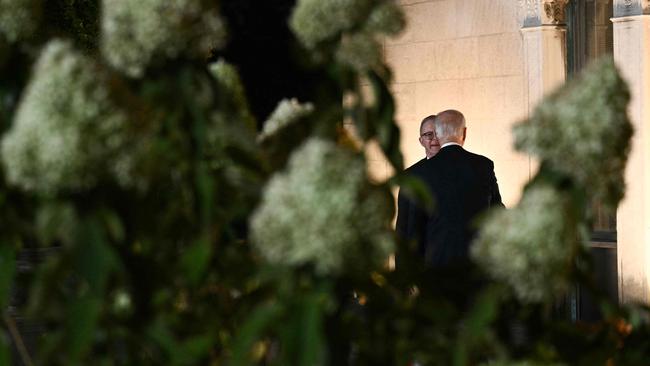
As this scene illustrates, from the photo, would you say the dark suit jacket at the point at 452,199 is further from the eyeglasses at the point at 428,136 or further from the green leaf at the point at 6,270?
the green leaf at the point at 6,270

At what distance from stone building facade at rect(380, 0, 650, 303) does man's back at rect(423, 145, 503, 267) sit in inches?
89.2

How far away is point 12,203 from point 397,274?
0.53 meters

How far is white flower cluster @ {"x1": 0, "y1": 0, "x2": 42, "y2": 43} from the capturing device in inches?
67.5

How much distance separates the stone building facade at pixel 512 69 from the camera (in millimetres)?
10367

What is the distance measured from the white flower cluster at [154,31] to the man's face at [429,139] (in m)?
7.92

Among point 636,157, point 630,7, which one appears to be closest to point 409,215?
point 636,157

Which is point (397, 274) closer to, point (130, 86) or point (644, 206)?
point (130, 86)

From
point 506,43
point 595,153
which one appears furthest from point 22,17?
point 506,43

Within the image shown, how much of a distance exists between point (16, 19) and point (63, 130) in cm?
35

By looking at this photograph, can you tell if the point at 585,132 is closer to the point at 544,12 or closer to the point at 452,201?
the point at 452,201

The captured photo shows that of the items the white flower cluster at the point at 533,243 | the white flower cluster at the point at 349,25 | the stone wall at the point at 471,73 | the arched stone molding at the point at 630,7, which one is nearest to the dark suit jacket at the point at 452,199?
the arched stone molding at the point at 630,7

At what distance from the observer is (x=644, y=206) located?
10406 mm

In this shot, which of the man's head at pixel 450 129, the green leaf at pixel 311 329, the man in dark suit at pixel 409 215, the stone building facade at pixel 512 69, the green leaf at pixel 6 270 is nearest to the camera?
the green leaf at pixel 311 329

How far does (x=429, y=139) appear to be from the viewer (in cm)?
973
